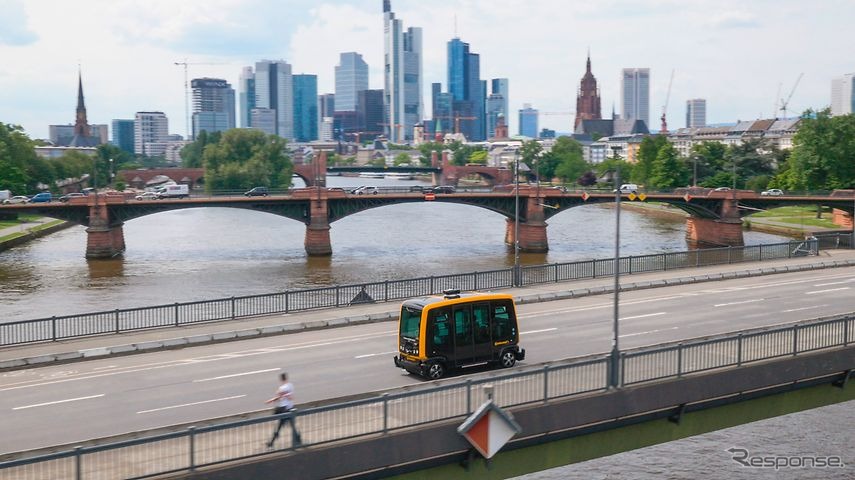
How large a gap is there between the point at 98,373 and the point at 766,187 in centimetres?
11776

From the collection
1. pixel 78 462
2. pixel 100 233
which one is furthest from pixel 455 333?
pixel 100 233

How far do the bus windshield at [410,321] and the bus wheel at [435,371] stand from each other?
2.73 ft

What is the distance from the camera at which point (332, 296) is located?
38844 mm

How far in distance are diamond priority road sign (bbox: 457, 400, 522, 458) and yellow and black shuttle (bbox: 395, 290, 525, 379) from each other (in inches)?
292

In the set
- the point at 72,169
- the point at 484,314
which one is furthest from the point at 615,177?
the point at 72,169

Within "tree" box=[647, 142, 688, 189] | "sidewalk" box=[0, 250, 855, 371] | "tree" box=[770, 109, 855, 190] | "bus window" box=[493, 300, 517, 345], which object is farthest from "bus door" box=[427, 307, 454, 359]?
"tree" box=[647, 142, 688, 189]

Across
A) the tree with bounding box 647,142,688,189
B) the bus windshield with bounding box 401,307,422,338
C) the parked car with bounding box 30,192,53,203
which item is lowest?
the bus windshield with bounding box 401,307,422,338

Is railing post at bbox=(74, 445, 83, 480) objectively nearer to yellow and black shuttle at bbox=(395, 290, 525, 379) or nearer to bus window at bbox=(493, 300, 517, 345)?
yellow and black shuttle at bbox=(395, 290, 525, 379)

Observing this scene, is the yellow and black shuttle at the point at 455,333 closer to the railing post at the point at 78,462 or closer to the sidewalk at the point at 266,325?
the sidewalk at the point at 266,325

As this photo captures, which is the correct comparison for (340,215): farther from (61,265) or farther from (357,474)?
(357,474)

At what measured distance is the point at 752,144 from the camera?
145 meters

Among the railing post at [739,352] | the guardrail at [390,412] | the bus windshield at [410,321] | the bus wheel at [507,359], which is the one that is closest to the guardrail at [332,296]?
the bus windshield at [410,321]

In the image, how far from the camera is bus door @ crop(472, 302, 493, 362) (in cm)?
2419

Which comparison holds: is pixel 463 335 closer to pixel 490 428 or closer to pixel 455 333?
pixel 455 333
